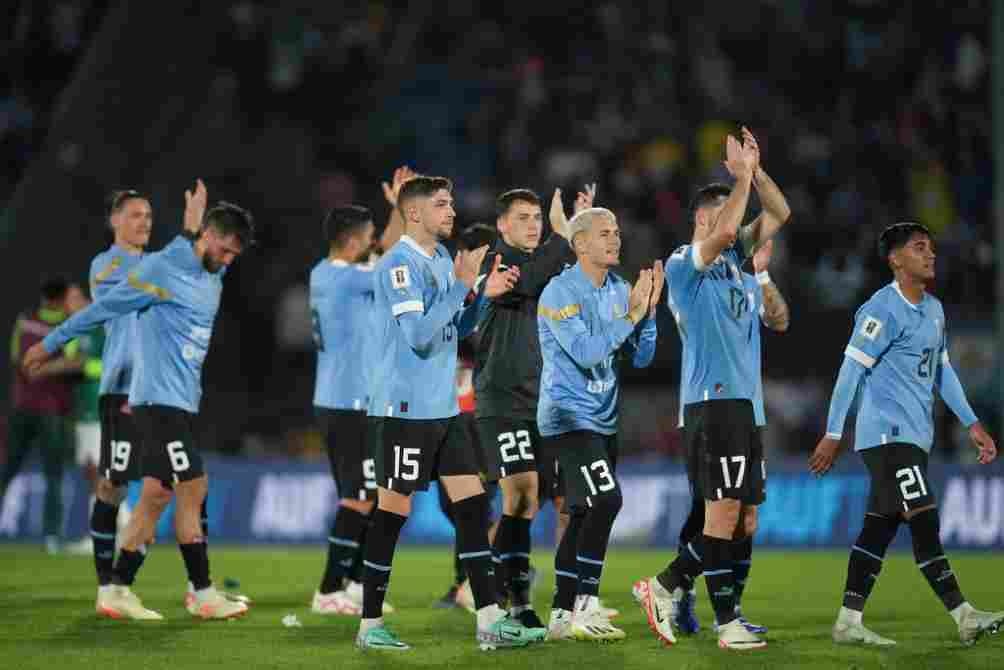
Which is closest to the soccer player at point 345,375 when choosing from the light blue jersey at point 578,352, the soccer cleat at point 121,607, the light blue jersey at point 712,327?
the soccer cleat at point 121,607

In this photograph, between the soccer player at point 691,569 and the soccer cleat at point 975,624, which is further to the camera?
the soccer player at point 691,569

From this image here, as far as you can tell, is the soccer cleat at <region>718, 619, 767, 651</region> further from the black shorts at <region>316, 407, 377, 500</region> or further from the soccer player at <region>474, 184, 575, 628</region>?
the black shorts at <region>316, 407, 377, 500</region>

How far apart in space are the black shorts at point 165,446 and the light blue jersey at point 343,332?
1303mm

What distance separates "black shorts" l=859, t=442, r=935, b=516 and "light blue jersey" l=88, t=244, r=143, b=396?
213 inches

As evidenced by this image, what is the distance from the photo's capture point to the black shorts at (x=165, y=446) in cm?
1170

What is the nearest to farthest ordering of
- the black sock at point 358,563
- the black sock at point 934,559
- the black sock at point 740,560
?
the black sock at point 934,559 → the black sock at point 740,560 → the black sock at point 358,563

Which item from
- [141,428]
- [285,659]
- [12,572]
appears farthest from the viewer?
[12,572]

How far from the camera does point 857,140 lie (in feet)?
81.3

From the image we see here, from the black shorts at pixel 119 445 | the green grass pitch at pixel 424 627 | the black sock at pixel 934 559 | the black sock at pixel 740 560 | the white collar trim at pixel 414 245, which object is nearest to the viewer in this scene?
the green grass pitch at pixel 424 627

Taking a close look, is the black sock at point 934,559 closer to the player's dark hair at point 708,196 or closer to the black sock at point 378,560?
the player's dark hair at point 708,196

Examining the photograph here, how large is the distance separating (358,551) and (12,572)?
410 centimetres

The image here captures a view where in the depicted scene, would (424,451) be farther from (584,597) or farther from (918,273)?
(918,273)

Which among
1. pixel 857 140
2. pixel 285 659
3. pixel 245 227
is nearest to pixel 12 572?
pixel 245 227

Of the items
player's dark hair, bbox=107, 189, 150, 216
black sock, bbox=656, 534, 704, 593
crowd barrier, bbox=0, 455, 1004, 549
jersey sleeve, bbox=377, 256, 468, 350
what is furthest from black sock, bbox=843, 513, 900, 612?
crowd barrier, bbox=0, 455, 1004, 549
